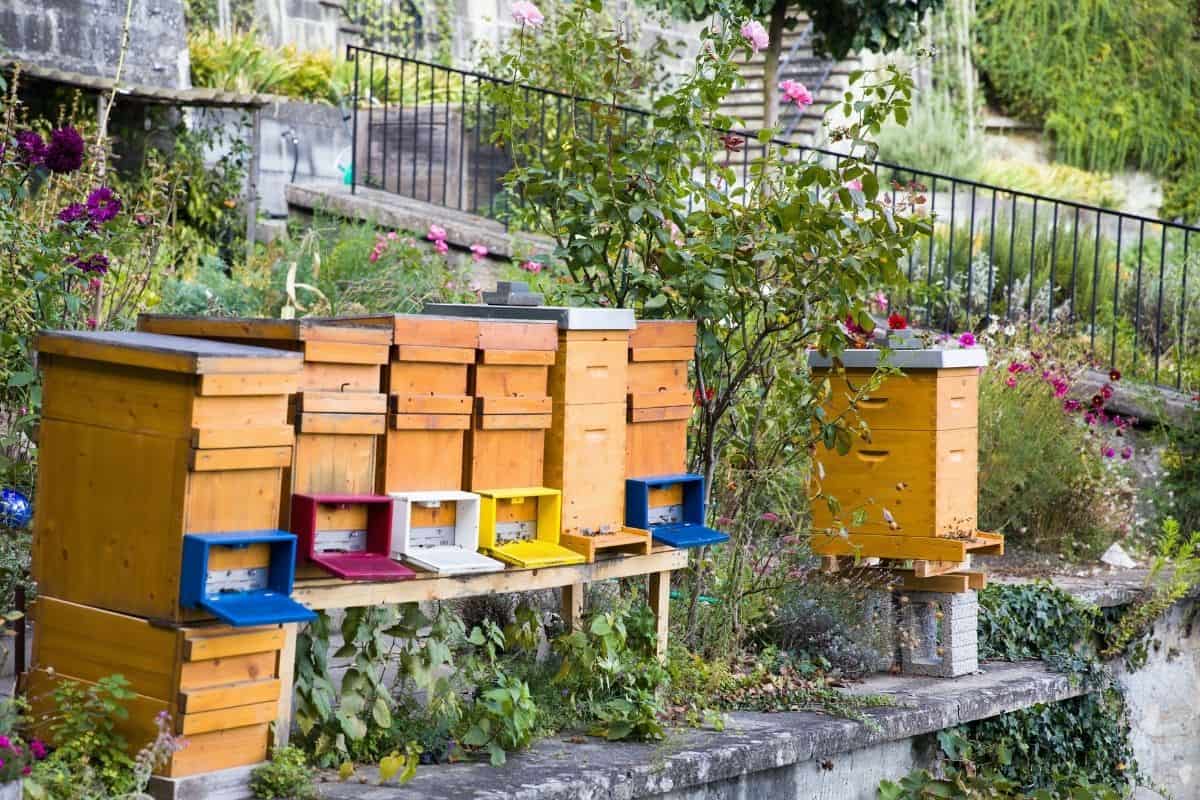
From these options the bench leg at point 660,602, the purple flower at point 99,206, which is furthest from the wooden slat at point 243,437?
the purple flower at point 99,206

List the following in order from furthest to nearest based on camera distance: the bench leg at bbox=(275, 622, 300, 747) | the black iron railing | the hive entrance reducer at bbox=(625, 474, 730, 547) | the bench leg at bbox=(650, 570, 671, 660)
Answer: the black iron railing
the bench leg at bbox=(650, 570, 671, 660)
the hive entrance reducer at bbox=(625, 474, 730, 547)
the bench leg at bbox=(275, 622, 300, 747)

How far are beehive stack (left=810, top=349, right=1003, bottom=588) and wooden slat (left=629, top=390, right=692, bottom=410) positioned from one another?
799mm

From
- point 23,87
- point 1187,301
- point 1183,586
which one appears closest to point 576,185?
point 1183,586

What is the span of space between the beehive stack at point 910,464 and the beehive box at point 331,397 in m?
2.01

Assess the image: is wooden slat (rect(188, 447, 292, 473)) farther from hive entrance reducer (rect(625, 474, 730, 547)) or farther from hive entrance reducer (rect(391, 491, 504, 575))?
hive entrance reducer (rect(625, 474, 730, 547))

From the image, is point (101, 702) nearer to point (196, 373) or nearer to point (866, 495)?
point (196, 373)

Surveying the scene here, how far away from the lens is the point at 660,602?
4.70m

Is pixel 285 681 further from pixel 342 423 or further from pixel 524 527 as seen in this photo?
pixel 524 527

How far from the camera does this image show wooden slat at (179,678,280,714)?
11.0ft

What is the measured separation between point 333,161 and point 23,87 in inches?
101

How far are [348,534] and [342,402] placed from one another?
34 cm

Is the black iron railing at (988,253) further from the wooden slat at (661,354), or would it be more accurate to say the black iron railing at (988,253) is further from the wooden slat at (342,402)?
the wooden slat at (342,402)

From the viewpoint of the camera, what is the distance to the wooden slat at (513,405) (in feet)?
13.3

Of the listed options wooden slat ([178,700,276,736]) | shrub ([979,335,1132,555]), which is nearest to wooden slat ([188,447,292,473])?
wooden slat ([178,700,276,736])
